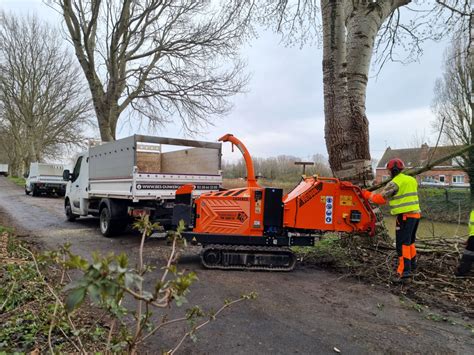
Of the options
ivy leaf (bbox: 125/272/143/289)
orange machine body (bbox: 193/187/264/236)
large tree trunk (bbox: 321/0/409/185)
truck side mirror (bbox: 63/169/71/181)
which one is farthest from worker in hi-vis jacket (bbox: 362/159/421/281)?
truck side mirror (bbox: 63/169/71/181)

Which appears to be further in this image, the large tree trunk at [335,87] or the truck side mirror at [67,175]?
the truck side mirror at [67,175]

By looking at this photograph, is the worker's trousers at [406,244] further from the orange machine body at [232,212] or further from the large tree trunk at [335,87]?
the orange machine body at [232,212]

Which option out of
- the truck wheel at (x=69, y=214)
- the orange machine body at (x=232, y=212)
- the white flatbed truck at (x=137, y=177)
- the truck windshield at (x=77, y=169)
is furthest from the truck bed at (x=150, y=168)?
the truck wheel at (x=69, y=214)

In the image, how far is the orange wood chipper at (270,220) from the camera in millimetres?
5680

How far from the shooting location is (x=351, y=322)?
3.87 meters

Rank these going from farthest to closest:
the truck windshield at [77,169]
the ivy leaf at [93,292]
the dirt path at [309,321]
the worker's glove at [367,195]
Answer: the truck windshield at [77,169] → the worker's glove at [367,195] → the dirt path at [309,321] → the ivy leaf at [93,292]

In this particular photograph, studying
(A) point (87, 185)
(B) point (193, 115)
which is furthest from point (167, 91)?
(A) point (87, 185)

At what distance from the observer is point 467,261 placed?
16.9 feet

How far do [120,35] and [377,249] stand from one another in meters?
14.6

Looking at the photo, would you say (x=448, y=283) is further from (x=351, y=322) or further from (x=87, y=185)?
(x=87, y=185)

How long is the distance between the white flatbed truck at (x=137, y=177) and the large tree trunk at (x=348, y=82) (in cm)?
309

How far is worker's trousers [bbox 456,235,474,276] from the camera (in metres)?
5.15

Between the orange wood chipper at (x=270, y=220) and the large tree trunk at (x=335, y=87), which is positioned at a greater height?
the large tree trunk at (x=335, y=87)

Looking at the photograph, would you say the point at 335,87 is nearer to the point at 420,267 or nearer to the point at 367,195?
the point at 367,195
